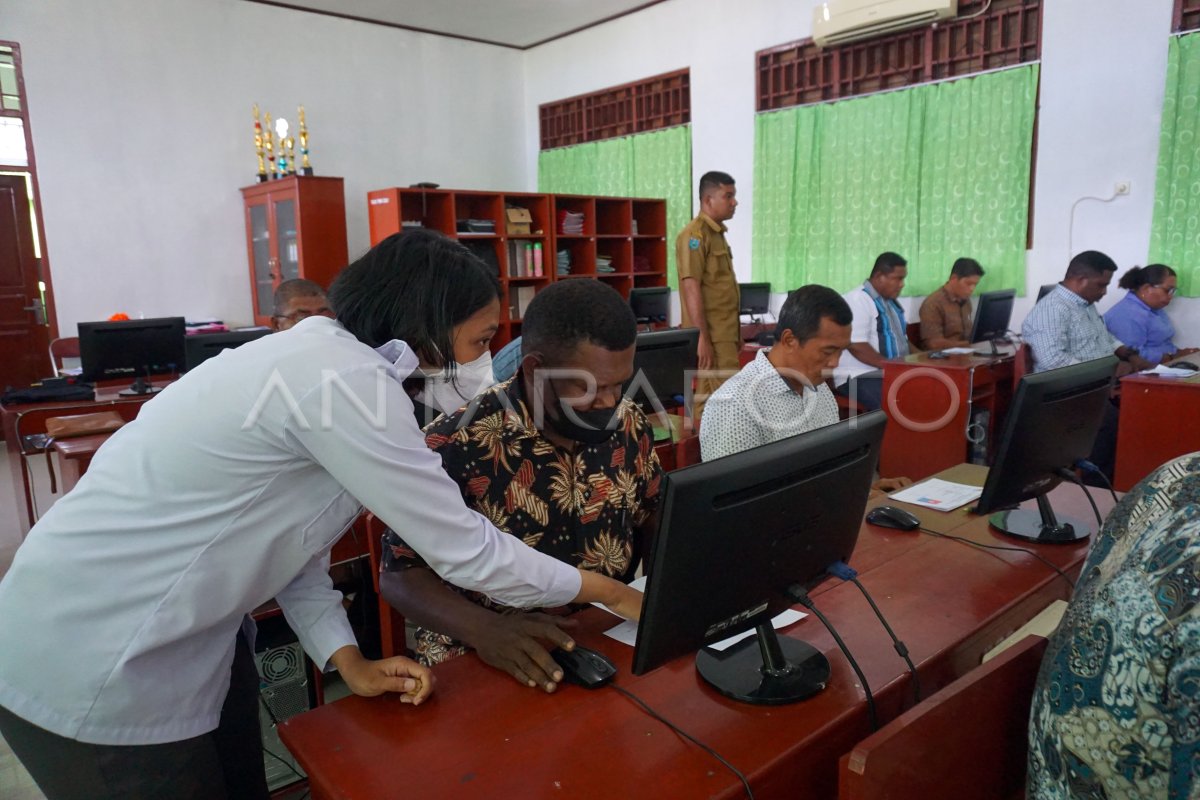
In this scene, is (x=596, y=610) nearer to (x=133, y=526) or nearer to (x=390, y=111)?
(x=133, y=526)

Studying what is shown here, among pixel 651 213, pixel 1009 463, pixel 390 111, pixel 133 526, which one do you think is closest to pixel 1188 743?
pixel 1009 463

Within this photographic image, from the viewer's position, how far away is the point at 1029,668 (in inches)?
40.7

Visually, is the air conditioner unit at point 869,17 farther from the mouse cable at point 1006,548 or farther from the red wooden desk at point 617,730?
the red wooden desk at point 617,730

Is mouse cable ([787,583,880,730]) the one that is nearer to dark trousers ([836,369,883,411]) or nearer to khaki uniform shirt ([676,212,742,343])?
khaki uniform shirt ([676,212,742,343])

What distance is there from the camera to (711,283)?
4488 millimetres

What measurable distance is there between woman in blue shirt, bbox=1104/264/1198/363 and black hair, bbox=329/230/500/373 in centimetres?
499

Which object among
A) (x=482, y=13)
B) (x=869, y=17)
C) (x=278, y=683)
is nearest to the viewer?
(x=278, y=683)

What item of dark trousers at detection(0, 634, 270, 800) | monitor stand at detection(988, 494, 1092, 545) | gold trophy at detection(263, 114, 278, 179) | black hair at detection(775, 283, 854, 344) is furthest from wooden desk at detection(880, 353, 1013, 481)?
gold trophy at detection(263, 114, 278, 179)

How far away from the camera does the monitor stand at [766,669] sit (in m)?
1.12

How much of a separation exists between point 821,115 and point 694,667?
5889 mm

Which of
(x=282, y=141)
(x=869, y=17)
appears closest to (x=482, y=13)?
(x=282, y=141)

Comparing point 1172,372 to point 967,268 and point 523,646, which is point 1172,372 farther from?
point 523,646

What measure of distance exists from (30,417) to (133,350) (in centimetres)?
56

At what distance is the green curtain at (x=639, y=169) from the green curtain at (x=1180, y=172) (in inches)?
142
